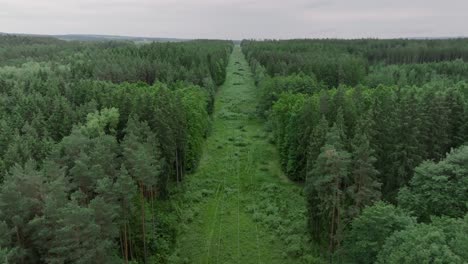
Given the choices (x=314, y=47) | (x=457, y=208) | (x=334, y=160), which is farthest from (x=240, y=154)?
(x=314, y=47)

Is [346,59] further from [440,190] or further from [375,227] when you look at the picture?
[375,227]

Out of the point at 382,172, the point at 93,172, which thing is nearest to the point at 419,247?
the point at 382,172

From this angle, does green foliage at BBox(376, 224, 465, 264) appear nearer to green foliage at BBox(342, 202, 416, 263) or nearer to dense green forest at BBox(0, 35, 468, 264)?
dense green forest at BBox(0, 35, 468, 264)

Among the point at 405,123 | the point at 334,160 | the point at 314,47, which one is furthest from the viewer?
the point at 314,47

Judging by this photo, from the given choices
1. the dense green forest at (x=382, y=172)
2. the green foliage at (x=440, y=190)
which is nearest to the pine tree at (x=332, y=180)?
the dense green forest at (x=382, y=172)

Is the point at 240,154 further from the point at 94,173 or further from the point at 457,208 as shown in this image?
the point at 457,208

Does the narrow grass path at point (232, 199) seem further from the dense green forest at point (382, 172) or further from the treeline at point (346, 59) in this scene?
the treeline at point (346, 59)

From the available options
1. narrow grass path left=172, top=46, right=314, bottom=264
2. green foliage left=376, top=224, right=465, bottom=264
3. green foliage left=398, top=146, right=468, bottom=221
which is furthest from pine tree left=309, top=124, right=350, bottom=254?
green foliage left=376, top=224, right=465, bottom=264
